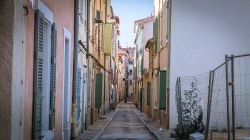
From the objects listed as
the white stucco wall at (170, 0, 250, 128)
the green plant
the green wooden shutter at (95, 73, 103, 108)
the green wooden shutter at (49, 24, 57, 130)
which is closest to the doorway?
the green wooden shutter at (49, 24, 57, 130)

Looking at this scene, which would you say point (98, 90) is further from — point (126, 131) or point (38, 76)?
point (38, 76)

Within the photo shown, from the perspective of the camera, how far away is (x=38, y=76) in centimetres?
924

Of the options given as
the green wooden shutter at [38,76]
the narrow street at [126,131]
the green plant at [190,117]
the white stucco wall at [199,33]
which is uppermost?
the white stucco wall at [199,33]

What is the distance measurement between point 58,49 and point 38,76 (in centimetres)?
279

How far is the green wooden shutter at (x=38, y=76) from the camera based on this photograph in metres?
8.67

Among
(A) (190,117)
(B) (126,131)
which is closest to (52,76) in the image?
(A) (190,117)

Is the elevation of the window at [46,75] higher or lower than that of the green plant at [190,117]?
higher

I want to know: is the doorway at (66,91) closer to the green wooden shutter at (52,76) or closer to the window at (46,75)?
the green wooden shutter at (52,76)

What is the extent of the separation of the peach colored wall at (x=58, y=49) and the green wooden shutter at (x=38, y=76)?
174 mm

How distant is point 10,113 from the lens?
22.8 ft

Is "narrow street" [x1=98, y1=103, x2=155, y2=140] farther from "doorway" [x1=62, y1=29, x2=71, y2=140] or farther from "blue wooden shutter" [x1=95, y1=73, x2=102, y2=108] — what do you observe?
"doorway" [x1=62, y1=29, x2=71, y2=140]

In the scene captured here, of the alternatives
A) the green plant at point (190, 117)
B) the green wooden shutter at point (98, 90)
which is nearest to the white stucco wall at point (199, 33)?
the green plant at point (190, 117)

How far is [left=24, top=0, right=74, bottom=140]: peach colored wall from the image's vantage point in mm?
8141

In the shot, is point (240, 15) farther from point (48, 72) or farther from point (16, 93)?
point (16, 93)
